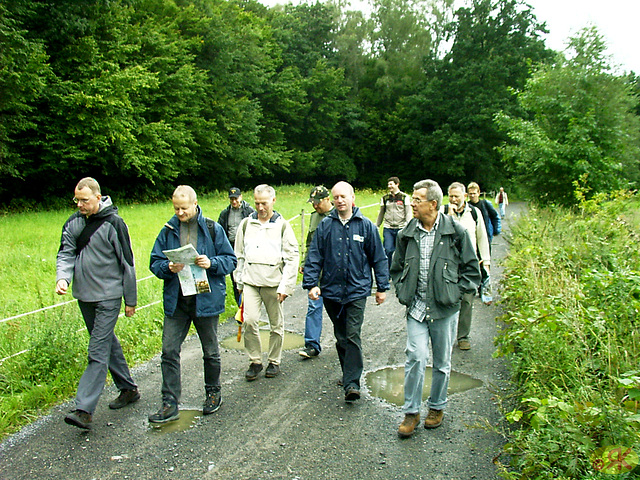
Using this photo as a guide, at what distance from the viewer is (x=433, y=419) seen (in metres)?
4.68

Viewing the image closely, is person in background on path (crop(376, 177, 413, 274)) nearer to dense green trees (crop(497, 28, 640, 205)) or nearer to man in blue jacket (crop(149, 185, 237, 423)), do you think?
man in blue jacket (crop(149, 185, 237, 423))

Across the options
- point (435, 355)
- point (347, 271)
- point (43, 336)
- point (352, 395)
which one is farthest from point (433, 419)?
point (43, 336)

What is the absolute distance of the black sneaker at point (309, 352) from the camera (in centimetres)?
660

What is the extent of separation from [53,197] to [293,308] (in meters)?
22.0

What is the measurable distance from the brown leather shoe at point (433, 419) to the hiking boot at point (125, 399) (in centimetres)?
279

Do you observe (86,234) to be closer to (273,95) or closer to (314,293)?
(314,293)

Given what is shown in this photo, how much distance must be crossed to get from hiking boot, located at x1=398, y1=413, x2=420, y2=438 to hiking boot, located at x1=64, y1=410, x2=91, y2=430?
2.63 metres

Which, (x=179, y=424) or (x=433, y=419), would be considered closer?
(x=433, y=419)

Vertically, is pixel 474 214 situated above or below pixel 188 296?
above

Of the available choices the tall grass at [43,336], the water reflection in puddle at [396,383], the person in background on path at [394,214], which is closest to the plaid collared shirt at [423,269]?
the water reflection in puddle at [396,383]

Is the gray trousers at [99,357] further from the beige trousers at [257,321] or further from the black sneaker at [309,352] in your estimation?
the black sneaker at [309,352]

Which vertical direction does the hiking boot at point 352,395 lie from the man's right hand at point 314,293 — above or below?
below

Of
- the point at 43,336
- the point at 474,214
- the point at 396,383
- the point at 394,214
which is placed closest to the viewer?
the point at 396,383

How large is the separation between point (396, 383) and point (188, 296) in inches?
93.1
